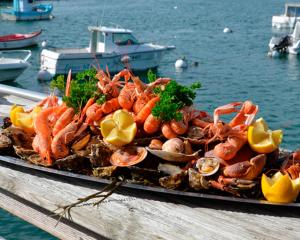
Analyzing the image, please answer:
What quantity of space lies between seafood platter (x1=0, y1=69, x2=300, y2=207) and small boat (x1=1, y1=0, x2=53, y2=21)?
1673 inches

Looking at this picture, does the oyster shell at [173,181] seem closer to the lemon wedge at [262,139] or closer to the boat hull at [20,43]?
the lemon wedge at [262,139]

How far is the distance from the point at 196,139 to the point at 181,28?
1440 inches

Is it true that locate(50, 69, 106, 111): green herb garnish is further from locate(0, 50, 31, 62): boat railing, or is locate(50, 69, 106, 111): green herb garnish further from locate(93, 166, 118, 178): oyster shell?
locate(0, 50, 31, 62): boat railing

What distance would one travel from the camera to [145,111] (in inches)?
149

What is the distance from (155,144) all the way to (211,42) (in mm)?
30366

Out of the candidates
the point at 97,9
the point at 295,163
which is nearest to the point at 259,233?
the point at 295,163

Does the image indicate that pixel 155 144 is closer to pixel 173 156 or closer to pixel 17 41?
pixel 173 156

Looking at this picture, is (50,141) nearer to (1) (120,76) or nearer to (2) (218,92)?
(1) (120,76)

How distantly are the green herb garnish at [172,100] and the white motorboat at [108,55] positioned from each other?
18177mm

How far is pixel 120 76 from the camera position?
14.0ft

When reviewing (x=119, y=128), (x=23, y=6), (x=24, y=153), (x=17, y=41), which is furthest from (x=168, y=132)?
(x=23, y=6)

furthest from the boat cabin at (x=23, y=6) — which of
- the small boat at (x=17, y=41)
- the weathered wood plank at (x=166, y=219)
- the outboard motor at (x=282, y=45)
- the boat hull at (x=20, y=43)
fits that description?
the weathered wood plank at (x=166, y=219)

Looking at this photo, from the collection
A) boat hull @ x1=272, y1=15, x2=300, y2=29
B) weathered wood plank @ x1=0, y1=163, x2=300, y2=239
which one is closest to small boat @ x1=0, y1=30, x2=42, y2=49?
boat hull @ x1=272, y1=15, x2=300, y2=29

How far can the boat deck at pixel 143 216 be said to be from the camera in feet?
9.89
